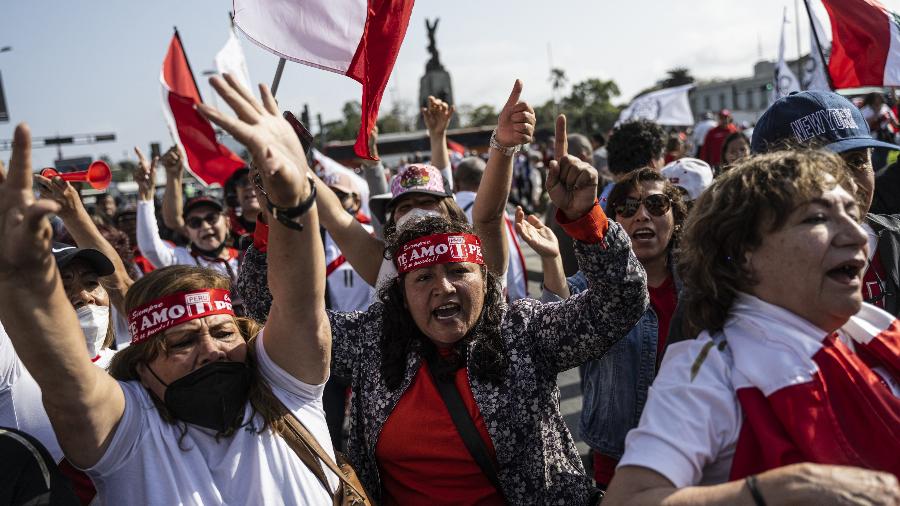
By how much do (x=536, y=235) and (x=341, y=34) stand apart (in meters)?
1.25

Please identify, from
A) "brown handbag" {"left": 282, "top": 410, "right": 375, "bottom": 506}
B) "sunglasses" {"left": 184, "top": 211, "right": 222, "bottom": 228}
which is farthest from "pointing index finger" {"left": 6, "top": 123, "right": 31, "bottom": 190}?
"sunglasses" {"left": 184, "top": 211, "right": 222, "bottom": 228}

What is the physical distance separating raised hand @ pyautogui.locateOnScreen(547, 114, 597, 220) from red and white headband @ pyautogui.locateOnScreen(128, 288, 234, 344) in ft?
3.64

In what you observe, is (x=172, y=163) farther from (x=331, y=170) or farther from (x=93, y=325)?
(x=93, y=325)

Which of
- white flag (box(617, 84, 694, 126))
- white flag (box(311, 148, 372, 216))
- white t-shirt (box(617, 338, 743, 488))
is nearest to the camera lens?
white t-shirt (box(617, 338, 743, 488))

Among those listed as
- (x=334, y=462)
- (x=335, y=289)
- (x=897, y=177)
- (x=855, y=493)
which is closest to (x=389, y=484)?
(x=334, y=462)

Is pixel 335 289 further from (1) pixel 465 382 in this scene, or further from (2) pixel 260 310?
(1) pixel 465 382

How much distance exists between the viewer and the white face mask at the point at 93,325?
2760 millimetres

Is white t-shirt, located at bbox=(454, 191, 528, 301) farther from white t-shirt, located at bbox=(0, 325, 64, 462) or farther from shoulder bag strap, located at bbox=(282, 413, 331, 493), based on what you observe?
white t-shirt, located at bbox=(0, 325, 64, 462)

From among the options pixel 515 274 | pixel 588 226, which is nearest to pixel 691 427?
pixel 588 226

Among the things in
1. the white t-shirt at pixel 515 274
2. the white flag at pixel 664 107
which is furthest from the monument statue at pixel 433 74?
the white t-shirt at pixel 515 274

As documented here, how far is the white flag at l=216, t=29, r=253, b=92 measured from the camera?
5.72 meters

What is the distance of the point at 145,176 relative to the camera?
489cm

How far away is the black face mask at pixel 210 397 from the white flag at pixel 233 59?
4.01 m

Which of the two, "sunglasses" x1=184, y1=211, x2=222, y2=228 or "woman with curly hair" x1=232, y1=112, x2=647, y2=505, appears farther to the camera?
"sunglasses" x1=184, y1=211, x2=222, y2=228
